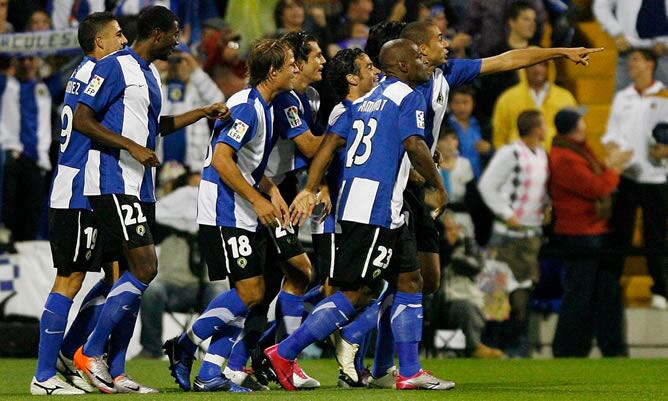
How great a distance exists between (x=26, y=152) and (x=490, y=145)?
4457mm

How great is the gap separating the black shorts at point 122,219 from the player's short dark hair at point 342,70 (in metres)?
1.70

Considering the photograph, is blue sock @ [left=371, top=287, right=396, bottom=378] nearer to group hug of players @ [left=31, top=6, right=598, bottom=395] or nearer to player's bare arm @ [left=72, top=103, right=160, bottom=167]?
group hug of players @ [left=31, top=6, right=598, bottom=395]

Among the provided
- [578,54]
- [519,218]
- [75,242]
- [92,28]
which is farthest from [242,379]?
[519,218]

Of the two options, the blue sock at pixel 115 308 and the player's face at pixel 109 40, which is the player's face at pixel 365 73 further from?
the blue sock at pixel 115 308

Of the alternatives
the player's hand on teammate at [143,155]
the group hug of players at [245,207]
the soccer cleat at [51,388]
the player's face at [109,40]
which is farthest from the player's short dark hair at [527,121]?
the soccer cleat at [51,388]

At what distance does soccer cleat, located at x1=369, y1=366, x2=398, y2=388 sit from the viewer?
8172 mm

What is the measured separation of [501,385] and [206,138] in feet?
16.6

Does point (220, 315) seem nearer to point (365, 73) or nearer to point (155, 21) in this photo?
point (155, 21)

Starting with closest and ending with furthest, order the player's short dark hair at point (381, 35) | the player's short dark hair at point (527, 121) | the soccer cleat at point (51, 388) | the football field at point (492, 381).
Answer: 1. the football field at point (492, 381)
2. the soccer cleat at point (51, 388)
3. the player's short dark hair at point (381, 35)
4. the player's short dark hair at point (527, 121)

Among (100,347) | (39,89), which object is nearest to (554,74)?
(39,89)

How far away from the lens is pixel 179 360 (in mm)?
7934

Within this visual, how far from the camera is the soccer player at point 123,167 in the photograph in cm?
753

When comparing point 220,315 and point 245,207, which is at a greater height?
point 245,207

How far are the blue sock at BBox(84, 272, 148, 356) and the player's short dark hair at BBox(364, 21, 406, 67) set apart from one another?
235 centimetres
